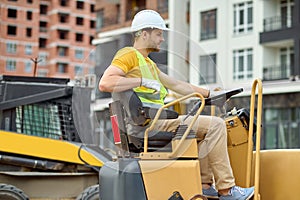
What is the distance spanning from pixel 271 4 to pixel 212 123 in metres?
26.3

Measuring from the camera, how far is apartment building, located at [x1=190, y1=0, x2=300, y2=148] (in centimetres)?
2792

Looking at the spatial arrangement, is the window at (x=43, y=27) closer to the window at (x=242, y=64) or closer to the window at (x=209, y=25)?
the window at (x=242, y=64)

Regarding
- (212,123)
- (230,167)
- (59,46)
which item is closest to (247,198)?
(230,167)

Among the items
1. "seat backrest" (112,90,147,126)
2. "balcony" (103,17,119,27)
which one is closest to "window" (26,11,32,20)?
"seat backrest" (112,90,147,126)

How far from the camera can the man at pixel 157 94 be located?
4715mm

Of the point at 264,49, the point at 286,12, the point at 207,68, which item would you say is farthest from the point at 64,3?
the point at 286,12

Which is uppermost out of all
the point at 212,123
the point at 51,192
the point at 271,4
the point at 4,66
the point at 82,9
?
the point at 271,4

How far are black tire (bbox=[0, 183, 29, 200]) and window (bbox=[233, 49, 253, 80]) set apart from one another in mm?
22543

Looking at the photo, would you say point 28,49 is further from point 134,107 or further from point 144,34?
point 134,107

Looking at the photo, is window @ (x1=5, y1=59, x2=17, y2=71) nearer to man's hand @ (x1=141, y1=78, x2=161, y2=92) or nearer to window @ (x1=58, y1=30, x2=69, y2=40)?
man's hand @ (x1=141, y1=78, x2=161, y2=92)

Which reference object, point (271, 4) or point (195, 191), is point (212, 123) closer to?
point (195, 191)

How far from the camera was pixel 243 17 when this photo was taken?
3109 centimetres

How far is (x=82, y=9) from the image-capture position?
60.0ft

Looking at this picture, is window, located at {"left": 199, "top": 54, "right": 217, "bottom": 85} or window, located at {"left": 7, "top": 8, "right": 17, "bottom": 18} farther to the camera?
window, located at {"left": 7, "top": 8, "right": 17, "bottom": 18}
